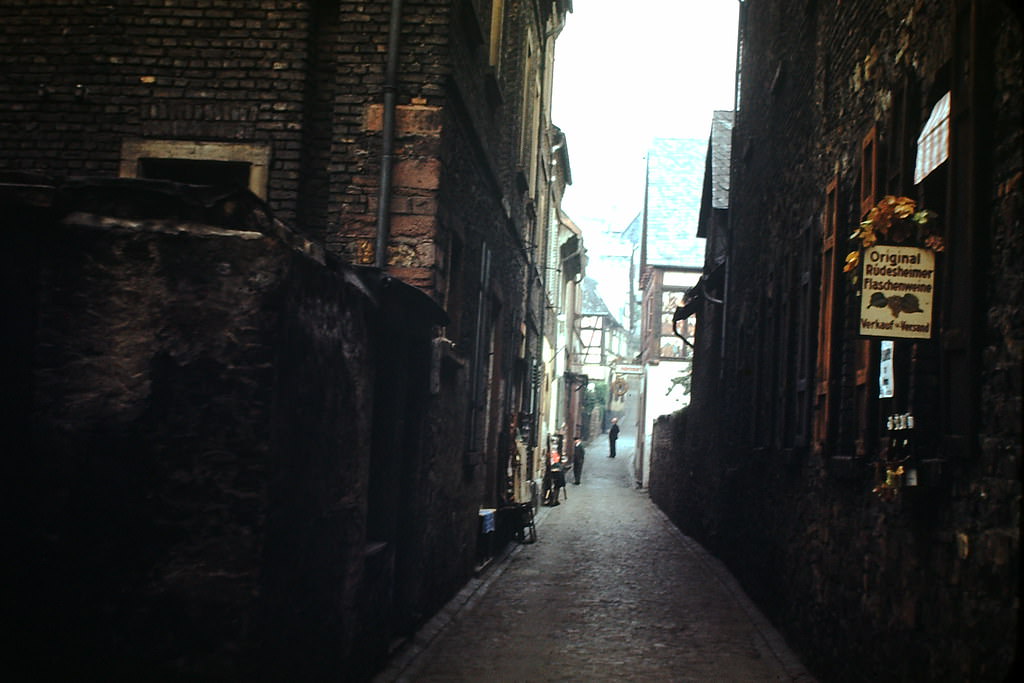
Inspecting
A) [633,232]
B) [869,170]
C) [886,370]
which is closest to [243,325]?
[886,370]

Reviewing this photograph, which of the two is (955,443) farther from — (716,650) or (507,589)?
(507,589)

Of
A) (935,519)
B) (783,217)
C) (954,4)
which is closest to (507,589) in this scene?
(783,217)

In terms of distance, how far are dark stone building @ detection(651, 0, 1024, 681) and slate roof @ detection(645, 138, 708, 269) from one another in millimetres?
22634

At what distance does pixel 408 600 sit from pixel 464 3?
496 centimetres

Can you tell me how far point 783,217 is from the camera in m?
11.4

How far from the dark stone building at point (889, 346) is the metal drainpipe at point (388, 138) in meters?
3.35

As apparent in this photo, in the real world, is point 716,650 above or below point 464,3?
below

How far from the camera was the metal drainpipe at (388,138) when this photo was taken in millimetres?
8820

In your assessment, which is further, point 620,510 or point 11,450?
point 620,510

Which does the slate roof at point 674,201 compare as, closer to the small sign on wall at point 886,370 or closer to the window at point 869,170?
the window at point 869,170

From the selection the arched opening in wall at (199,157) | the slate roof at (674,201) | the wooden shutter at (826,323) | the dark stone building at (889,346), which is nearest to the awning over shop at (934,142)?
the dark stone building at (889,346)

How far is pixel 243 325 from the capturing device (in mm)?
4742

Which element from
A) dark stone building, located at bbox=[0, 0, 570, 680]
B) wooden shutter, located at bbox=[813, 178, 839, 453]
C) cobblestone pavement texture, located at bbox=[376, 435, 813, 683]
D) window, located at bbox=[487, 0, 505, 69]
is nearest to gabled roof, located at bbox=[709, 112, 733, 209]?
cobblestone pavement texture, located at bbox=[376, 435, 813, 683]

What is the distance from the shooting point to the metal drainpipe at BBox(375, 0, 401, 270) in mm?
8820
